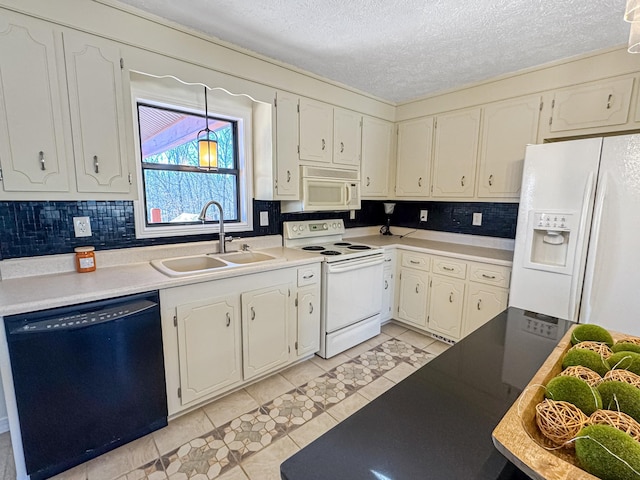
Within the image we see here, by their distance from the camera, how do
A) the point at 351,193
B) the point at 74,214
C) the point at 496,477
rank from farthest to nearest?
the point at 351,193
the point at 74,214
the point at 496,477

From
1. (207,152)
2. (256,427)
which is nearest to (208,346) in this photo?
(256,427)

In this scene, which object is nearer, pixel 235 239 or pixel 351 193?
pixel 235 239

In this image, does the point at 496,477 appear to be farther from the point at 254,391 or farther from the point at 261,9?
the point at 261,9

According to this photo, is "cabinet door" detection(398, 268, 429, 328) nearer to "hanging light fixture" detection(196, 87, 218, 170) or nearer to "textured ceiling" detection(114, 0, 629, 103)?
"textured ceiling" detection(114, 0, 629, 103)

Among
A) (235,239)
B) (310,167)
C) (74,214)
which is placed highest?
(310,167)

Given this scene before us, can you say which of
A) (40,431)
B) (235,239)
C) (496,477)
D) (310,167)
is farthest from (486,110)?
(40,431)

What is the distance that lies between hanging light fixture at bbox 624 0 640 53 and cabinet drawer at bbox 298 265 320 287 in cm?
202

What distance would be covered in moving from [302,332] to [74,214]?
1762 mm

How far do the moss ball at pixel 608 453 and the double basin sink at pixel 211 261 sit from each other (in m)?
1.86

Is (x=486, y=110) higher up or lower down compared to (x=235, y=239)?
higher up

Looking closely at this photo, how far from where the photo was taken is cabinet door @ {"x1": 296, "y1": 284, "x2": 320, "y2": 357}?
2.44m

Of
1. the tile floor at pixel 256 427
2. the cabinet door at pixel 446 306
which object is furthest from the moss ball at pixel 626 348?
the cabinet door at pixel 446 306

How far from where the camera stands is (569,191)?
198 centimetres

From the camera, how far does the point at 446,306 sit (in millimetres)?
2875
